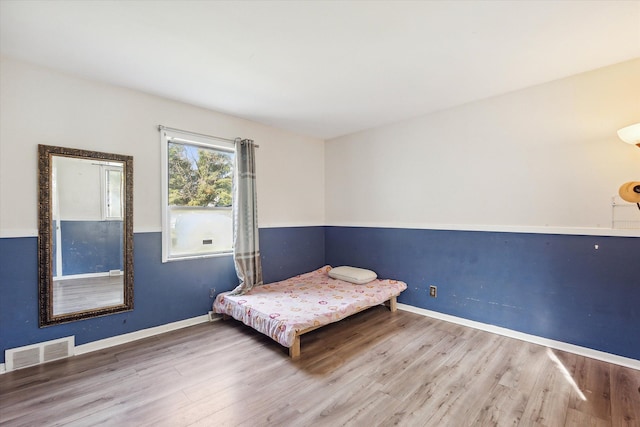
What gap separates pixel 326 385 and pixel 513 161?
2731 mm

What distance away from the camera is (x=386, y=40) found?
6.52 feet

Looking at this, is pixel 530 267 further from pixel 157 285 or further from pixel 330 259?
pixel 157 285

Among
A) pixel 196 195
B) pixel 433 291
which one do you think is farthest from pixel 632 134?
pixel 196 195

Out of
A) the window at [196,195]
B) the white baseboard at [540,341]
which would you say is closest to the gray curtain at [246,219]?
the window at [196,195]

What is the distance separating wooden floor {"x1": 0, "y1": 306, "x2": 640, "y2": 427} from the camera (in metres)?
1.69

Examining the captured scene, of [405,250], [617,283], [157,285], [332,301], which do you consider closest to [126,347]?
[157,285]

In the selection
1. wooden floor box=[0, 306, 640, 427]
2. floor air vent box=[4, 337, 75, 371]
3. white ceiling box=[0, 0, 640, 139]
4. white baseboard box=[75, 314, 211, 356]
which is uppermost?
white ceiling box=[0, 0, 640, 139]

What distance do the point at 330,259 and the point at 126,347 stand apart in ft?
9.27

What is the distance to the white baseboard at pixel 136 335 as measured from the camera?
248cm

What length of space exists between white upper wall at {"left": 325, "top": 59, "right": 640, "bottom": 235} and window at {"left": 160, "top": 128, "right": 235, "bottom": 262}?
1.93 m

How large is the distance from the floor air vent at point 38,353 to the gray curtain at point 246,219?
5.19ft

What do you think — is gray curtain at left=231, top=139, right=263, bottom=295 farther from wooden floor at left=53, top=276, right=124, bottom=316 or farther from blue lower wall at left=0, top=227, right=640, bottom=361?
wooden floor at left=53, top=276, right=124, bottom=316

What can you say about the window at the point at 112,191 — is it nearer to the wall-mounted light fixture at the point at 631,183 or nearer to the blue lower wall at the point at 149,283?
the blue lower wall at the point at 149,283

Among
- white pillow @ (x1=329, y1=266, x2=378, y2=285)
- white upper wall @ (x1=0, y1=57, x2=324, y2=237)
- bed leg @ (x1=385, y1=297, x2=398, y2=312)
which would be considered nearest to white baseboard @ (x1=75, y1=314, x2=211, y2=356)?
white upper wall @ (x1=0, y1=57, x2=324, y2=237)
